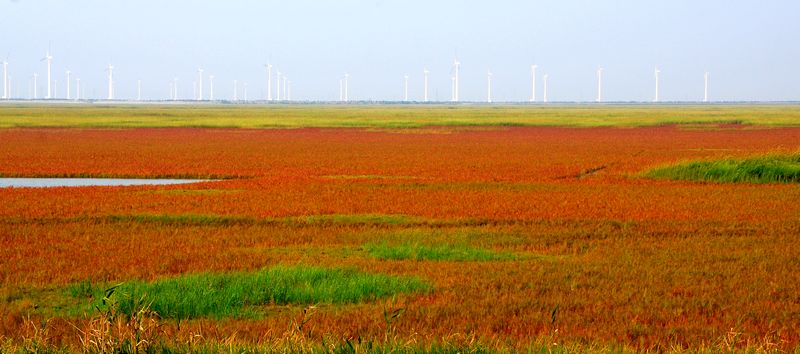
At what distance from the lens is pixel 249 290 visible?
1243cm

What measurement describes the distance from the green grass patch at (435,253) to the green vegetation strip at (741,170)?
16.6 metres

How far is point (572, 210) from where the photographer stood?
2197cm

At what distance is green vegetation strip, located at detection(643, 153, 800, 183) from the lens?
98.9 ft

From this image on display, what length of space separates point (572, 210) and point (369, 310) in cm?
1135

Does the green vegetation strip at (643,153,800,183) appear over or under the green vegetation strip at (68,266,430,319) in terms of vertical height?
over

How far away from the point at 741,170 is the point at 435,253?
17.5 meters

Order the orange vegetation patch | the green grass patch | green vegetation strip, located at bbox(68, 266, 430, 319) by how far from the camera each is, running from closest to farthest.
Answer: the orange vegetation patch, green vegetation strip, located at bbox(68, 266, 430, 319), the green grass patch

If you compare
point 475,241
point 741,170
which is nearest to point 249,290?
point 475,241

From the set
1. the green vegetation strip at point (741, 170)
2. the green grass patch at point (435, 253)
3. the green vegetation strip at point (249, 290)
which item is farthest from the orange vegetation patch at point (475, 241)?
the green vegetation strip at point (741, 170)

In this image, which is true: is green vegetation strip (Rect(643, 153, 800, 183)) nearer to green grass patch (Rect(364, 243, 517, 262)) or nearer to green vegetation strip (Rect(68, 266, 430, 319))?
green grass patch (Rect(364, 243, 517, 262))

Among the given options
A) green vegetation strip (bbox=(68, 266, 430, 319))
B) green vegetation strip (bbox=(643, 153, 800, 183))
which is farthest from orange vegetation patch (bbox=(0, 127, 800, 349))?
green vegetation strip (bbox=(643, 153, 800, 183))

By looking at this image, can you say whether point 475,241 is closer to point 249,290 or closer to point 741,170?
point 249,290

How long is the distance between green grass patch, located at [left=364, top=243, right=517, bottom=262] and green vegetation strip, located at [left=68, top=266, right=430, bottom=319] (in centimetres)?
197

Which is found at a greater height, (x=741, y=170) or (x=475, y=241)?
(x=741, y=170)
